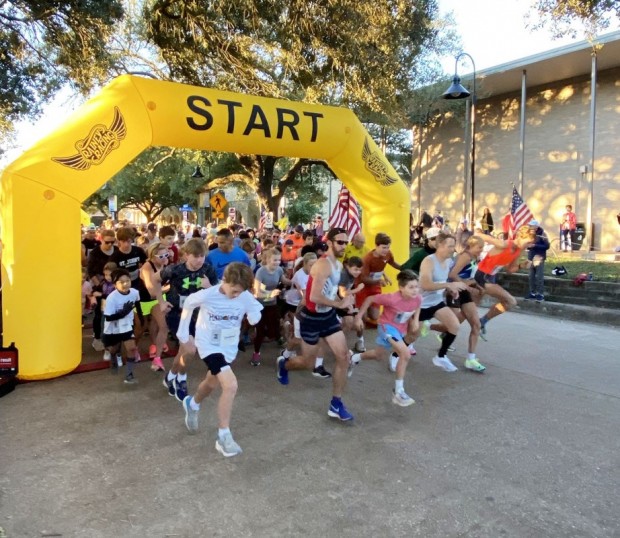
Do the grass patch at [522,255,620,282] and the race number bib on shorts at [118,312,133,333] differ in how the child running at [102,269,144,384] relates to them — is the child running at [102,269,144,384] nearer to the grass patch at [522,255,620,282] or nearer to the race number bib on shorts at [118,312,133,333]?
the race number bib on shorts at [118,312,133,333]

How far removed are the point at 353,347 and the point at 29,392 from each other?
414cm

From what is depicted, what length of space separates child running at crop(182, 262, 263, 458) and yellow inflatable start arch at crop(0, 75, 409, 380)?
2.28m

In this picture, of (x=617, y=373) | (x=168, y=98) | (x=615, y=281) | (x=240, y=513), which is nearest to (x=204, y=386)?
(x=240, y=513)

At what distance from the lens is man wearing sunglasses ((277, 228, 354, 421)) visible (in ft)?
15.7

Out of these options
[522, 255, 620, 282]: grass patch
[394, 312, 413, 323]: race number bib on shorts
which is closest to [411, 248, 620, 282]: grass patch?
[522, 255, 620, 282]: grass patch

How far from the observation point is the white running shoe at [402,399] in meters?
5.21

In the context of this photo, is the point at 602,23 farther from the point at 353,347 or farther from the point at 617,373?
the point at 353,347

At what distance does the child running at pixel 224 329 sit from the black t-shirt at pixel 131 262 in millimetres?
2776

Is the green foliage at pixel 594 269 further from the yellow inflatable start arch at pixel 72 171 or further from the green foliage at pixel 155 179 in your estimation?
the green foliage at pixel 155 179

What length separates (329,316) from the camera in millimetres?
5078

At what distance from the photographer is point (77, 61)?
1082 centimetres

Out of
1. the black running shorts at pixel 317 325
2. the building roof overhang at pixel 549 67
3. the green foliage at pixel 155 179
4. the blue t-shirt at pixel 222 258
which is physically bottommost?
the black running shorts at pixel 317 325

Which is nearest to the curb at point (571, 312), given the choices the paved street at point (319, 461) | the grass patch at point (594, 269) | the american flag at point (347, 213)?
the grass patch at point (594, 269)

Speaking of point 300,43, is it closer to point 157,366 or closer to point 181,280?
point 181,280
